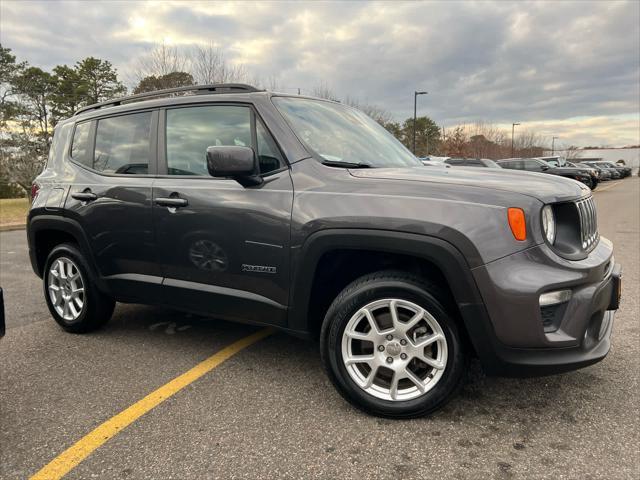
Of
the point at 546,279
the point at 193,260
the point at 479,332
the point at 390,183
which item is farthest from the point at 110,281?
the point at 546,279

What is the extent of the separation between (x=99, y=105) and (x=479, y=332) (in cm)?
363

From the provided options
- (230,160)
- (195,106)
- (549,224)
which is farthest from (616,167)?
(230,160)

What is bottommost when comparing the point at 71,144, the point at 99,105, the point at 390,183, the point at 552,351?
the point at 552,351

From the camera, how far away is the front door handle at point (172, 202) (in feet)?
10.6

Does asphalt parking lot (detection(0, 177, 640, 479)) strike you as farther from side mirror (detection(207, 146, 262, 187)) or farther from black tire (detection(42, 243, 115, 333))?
side mirror (detection(207, 146, 262, 187))

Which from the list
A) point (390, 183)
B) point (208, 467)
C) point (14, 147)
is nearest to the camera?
point (208, 467)

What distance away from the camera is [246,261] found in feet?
9.81

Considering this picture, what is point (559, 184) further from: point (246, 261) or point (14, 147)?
point (14, 147)

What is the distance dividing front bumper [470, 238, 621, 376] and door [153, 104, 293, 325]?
3.80ft

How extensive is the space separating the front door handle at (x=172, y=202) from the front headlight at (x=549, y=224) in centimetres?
215

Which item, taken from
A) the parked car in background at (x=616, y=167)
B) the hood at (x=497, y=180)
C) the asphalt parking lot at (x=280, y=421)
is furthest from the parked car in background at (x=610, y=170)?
the hood at (x=497, y=180)

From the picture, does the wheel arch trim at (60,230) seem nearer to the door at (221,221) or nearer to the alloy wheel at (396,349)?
the door at (221,221)

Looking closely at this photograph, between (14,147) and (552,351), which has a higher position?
(14,147)

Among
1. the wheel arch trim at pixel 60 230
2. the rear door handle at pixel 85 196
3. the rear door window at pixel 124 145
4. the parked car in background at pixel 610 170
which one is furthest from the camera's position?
the parked car in background at pixel 610 170
